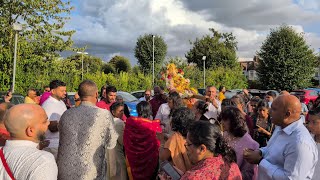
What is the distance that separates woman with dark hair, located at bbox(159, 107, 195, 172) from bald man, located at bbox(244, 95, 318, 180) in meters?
1.07

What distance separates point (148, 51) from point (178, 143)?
40.3 m

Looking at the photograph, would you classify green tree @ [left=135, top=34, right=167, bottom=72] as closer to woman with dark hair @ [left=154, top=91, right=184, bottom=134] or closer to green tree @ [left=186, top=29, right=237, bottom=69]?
green tree @ [left=186, top=29, right=237, bottom=69]

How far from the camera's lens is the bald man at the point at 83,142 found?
369 centimetres

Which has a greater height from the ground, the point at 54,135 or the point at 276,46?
the point at 276,46

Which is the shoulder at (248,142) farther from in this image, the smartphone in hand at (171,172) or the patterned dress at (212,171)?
the patterned dress at (212,171)

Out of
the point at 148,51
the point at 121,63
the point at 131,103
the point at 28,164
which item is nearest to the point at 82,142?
the point at 28,164

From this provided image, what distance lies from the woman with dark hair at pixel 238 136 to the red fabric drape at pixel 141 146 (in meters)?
1.57

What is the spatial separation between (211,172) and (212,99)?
16.6 ft

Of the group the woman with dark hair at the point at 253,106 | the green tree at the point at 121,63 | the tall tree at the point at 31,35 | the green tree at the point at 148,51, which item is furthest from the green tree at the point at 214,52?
the woman with dark hair at the point at 253,106

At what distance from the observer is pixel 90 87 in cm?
400

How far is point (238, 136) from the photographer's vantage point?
403 centimetres

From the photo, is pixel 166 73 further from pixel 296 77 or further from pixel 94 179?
pixel 296 77

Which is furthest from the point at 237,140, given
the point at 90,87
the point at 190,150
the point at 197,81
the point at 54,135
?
the point at 197,81

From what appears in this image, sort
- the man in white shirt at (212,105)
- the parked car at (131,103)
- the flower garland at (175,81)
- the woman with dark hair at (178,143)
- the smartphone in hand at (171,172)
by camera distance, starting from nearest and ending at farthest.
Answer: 1. the smartphone in hand at (171,172)
2. the woman with dark hair at (178,143)
3. the man in white shirt at (212,105)
4. the flower garland at (175,81)
5. the parked car at (131,103)
